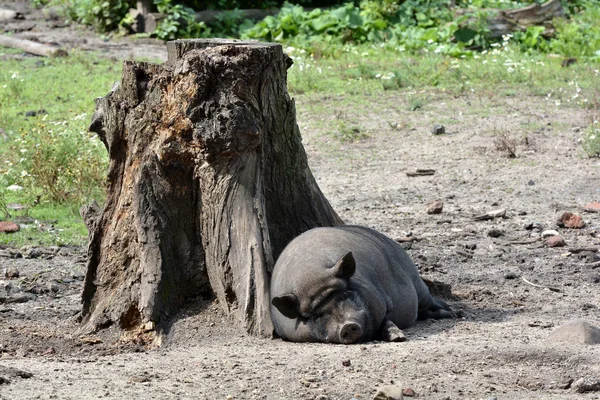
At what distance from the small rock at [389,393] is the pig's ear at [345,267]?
129 centimetres

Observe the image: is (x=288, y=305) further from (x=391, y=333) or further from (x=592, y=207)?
(x=592, y=207)

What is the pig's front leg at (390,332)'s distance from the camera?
586cm

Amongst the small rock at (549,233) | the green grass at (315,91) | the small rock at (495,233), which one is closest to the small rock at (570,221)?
the small rock at (549,233)

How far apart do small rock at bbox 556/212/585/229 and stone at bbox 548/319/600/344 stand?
10.6ft

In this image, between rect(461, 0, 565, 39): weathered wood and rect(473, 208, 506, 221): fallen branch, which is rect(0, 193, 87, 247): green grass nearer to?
rect(473, 208, 506, 221): fallen branch

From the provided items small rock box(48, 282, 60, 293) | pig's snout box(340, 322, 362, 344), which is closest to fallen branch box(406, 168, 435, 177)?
small rock box(48, 282, 60, 293)

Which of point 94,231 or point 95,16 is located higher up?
point 95,16

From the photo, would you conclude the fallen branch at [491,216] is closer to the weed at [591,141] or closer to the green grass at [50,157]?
the weed at [591,141]

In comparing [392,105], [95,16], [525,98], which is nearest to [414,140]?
[392,105]

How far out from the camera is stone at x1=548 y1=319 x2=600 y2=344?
5.62 meters

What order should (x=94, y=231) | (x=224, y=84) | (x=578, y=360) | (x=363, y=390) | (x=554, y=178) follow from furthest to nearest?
(x=554, y=178) < (x=94, y=231) < (x=224, y=84) < (x=578, y=360) < (x=363, y=390)

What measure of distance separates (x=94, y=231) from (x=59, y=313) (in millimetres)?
771

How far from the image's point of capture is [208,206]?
6.42m

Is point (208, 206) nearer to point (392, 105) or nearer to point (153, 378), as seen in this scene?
point (153, 378)
